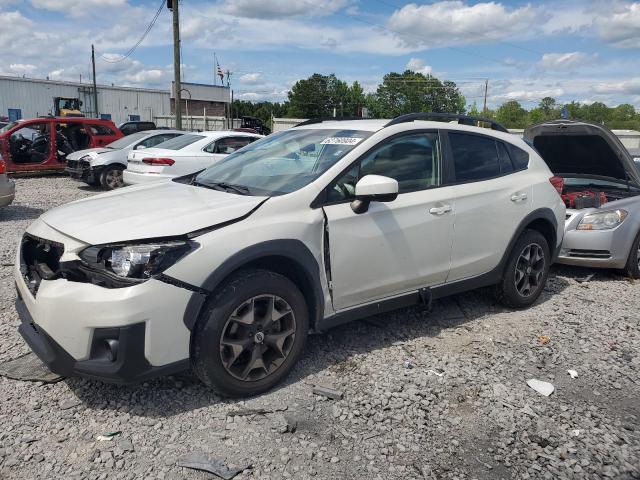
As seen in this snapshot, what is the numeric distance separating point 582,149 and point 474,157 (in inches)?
132

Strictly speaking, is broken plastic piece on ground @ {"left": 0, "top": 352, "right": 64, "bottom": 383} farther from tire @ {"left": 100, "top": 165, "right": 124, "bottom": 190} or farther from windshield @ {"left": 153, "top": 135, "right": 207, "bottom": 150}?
tire @ {"left": 100, "top": 165, "right": 124, "bottom": 190}

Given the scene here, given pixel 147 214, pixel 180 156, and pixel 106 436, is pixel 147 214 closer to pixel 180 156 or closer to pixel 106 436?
pixel 106 436

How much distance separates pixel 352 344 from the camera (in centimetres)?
428

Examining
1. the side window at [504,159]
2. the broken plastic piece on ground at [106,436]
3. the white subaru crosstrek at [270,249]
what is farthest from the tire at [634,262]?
the broken plastic piece on ground at [106,436]

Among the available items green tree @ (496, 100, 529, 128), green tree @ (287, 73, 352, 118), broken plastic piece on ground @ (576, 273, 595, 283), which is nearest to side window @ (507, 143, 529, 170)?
broken plastic piece on ground @ (576, 273, 595, 283)

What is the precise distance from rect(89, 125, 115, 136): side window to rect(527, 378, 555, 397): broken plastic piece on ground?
14423 millimetres

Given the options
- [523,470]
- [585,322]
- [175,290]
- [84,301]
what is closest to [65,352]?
[84,301]

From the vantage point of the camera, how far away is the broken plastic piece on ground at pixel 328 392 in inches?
137

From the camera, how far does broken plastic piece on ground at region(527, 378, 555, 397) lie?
3686 mm

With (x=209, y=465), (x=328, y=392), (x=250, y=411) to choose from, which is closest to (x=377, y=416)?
(x=328, y=392)

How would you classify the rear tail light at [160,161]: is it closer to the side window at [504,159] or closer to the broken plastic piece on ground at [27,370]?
the broken plastic piece on ground at [27,370]

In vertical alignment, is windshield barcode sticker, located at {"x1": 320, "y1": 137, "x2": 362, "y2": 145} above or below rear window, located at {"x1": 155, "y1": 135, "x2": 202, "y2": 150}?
above

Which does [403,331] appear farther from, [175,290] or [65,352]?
[65,352]

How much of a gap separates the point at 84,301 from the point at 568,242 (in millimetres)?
5673
